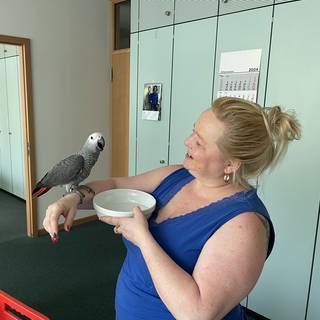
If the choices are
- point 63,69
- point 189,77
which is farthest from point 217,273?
point 63,69

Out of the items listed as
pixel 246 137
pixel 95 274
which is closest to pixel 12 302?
pixel 246 137

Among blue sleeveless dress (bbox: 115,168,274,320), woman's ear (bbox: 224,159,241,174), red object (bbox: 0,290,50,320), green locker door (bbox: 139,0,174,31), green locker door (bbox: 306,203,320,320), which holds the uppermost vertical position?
green locker door (bbox: 139,0,174,31)

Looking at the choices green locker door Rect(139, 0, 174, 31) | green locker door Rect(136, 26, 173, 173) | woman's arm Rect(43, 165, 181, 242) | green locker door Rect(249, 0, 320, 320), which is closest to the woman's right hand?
woman's arm Rect(43, 165, 181, 242)

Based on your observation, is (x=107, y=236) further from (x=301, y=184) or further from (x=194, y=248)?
A: (x=194, y=248)

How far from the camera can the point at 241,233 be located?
0.76 meters

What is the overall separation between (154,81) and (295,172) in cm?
149

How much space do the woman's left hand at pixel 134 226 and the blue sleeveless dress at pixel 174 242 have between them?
11 cm

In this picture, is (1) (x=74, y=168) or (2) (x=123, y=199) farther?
(1) (x=74, y=168)

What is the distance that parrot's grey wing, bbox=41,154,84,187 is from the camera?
4.19 feet

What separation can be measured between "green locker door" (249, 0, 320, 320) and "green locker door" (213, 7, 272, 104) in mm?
54

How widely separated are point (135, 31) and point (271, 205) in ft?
6.64

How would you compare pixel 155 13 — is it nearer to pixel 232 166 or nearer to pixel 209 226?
pixel 232 166

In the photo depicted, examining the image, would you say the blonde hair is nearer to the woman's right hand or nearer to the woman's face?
the woman's face

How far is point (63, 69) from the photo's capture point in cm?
347
